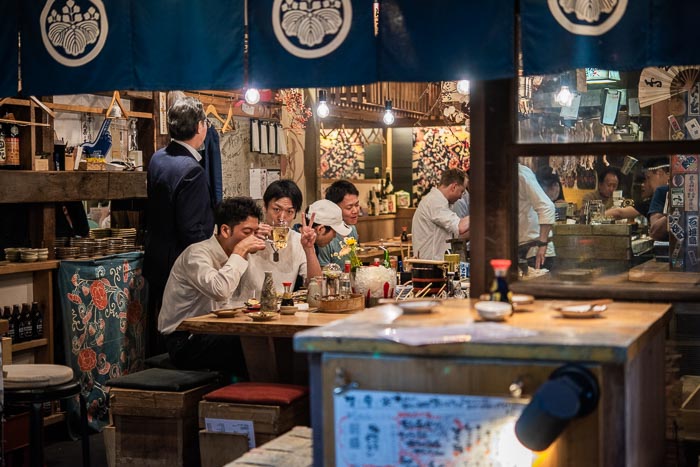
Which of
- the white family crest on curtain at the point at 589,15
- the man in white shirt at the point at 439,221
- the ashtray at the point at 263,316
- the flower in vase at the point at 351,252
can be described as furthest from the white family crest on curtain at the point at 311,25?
the man in white shirt at the point at 439,221

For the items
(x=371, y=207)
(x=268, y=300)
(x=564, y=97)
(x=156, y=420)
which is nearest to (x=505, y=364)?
(x=564, y=97)

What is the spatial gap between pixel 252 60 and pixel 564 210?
189 centimetres

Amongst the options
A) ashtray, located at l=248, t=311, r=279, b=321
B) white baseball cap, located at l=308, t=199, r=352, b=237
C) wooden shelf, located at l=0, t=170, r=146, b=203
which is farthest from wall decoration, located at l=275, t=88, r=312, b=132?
ashtray, located at l=248, t=311, r=279, b=321

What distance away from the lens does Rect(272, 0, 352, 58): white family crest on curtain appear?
16.3ft

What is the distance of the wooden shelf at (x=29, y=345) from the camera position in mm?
7891

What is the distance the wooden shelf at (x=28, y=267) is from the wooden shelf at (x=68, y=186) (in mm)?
519

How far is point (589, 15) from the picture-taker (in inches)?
177

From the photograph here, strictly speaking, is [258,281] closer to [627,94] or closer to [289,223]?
[289,223]

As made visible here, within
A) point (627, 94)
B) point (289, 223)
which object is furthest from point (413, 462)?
point (289, 223)

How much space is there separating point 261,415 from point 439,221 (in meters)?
5.31

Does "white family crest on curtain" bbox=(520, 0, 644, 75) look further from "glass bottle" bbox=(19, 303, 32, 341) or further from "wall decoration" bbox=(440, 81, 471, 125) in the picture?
"wall decoration" bbox=(440, 81, 471, 125)

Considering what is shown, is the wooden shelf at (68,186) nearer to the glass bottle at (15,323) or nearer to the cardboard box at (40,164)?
the cardboard box at (40,164)

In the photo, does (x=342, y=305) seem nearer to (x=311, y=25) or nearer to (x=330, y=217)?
(x=330, y=217)

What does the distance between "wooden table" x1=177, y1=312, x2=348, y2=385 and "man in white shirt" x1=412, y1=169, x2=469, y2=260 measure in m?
4.37
